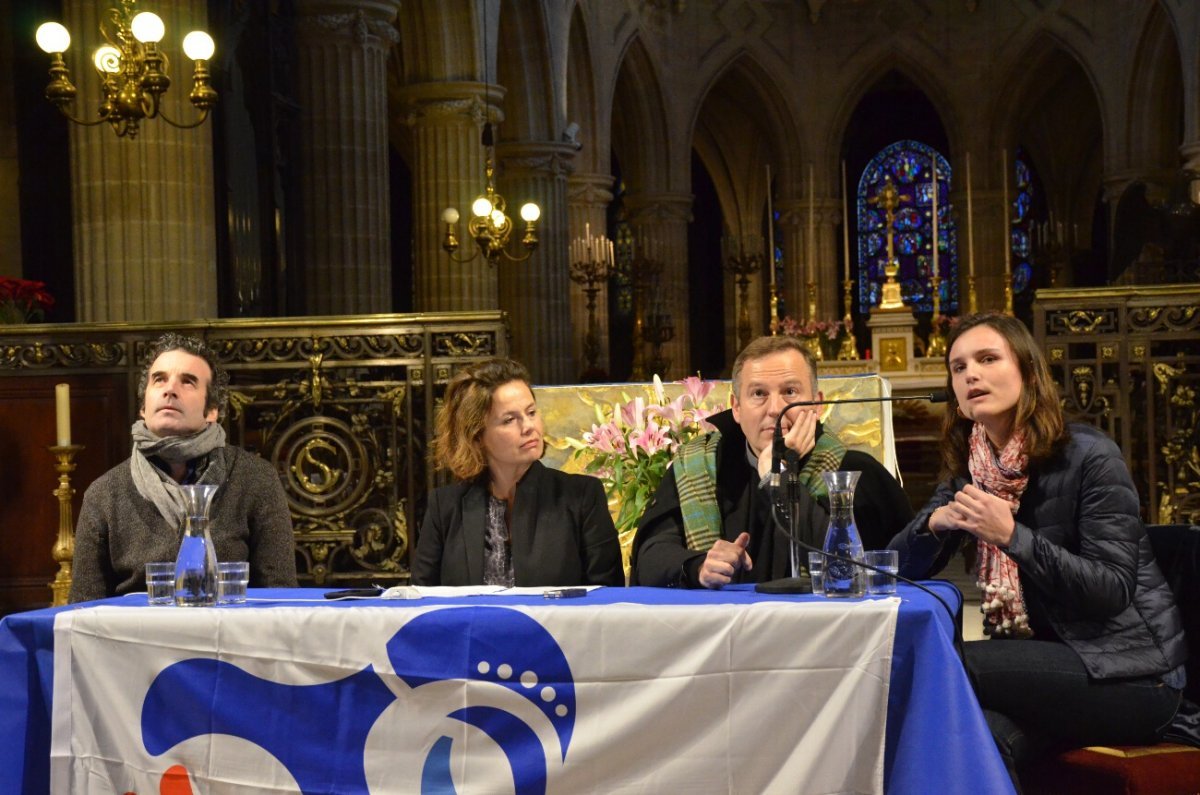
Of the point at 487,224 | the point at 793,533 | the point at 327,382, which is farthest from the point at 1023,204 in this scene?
the point at 793,533

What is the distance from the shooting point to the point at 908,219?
90.1ft

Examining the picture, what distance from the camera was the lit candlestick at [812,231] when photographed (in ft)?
79.2

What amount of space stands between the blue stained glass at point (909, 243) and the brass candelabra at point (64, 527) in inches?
898

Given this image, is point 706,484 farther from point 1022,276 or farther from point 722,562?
point 1022,276

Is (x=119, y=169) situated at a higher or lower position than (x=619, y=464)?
higher

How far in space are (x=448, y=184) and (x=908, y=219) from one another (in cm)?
1527

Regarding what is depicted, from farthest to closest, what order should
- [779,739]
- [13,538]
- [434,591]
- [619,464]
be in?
1. [13,538]
2. [619,464]
3. [434,591]
4. [779,739]

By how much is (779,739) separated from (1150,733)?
816mm

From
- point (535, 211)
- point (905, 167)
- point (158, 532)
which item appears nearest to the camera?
point (158, 532)

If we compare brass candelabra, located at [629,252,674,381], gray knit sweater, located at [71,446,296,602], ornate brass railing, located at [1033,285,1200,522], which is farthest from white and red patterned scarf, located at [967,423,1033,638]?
brass candelabra, located at [629,252,674,381]

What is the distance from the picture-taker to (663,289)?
22922 millimetres

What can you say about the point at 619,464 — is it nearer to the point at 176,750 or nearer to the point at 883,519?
the point at 883,519

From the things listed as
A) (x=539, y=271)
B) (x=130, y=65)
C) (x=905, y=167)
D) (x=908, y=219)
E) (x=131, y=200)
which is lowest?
(x=131, y=200)

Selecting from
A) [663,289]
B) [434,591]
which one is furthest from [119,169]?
[663,289]
